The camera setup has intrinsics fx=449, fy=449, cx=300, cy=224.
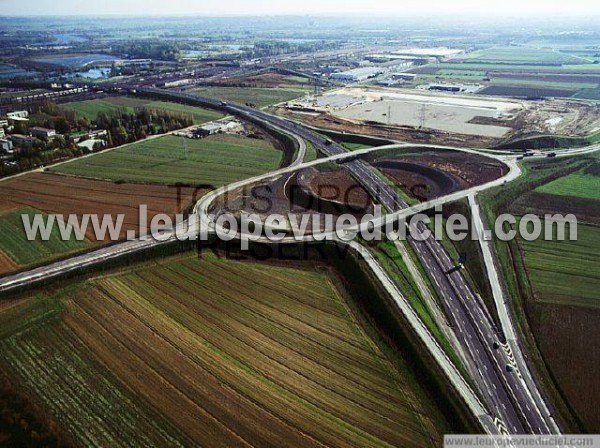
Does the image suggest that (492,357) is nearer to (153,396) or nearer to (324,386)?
(324,386)

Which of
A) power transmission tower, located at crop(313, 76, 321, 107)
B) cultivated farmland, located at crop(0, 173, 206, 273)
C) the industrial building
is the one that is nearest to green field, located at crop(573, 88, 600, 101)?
power transmission tower, located at crop(313, 76, 321, 107)

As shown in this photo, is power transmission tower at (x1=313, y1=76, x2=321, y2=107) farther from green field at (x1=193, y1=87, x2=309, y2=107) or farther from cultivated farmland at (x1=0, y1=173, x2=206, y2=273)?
cultivated farmland at (x1=0, y1=173, x2=206, y2=273)

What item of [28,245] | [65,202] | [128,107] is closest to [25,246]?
[28,245]

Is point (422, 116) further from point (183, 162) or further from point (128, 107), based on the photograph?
point (128, 107)

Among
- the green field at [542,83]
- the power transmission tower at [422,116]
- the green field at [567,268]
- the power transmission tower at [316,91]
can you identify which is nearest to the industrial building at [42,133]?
the power transmission tower at [316,91]

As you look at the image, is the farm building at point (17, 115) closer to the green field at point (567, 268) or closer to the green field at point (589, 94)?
the green field at point (567, 268)
